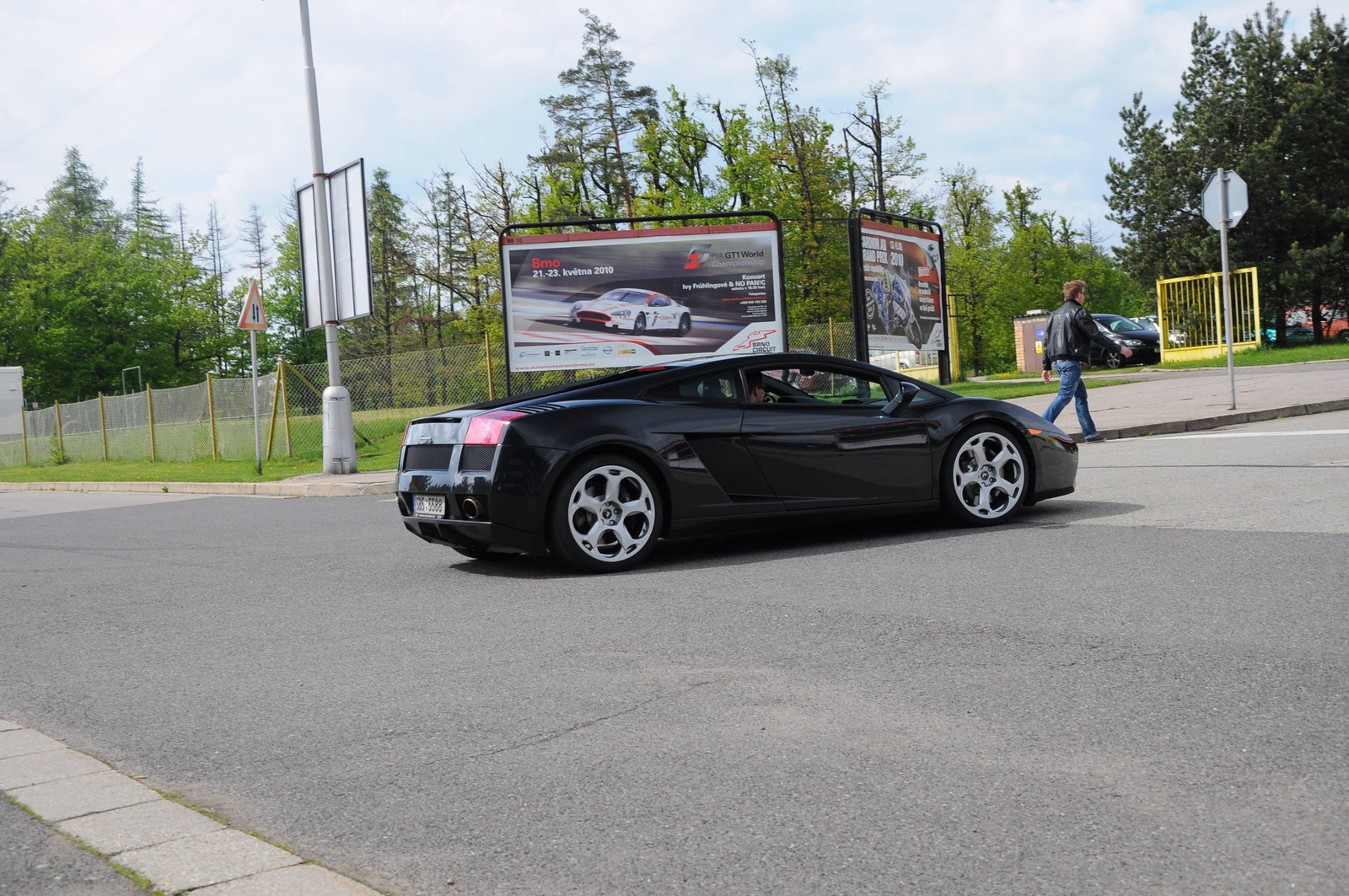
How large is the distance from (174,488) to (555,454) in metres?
14.1

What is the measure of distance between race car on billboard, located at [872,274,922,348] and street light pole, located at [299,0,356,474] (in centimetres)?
851

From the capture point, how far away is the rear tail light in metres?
6.96

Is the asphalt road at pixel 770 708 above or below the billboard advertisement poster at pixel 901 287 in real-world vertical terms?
below

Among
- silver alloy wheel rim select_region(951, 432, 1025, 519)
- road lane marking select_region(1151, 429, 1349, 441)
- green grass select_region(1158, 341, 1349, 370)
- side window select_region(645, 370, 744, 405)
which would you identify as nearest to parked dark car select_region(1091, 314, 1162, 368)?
green grass select_region(1158, 341, 1349, 370)

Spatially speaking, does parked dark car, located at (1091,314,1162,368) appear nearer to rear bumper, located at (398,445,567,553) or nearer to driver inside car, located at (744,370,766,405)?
driver inside car, located at (744,370,766,405)

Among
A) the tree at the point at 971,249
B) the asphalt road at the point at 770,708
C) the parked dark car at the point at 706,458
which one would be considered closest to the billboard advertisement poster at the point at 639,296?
the parked dark car at the point at 706,458

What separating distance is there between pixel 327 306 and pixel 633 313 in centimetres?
503

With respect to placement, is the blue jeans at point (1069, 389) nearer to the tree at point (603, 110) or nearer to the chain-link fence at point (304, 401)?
the chain-link fence at point (304, 401)

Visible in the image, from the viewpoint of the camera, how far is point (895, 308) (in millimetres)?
20156

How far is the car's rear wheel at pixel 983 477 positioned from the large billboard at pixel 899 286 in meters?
10.4

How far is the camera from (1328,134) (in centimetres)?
3812

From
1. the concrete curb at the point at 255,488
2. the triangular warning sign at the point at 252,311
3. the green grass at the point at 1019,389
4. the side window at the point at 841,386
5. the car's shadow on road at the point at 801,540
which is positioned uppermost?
the triangular warning sign at the point at 252,311

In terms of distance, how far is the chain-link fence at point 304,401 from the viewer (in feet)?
74.6

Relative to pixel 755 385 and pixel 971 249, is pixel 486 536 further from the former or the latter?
pixel 971 249
